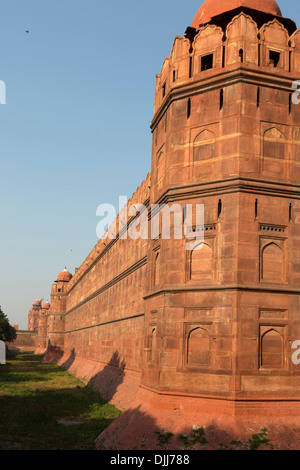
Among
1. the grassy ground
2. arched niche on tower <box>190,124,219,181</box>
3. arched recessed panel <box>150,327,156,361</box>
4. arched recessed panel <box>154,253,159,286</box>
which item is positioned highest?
arched niche on tower <box>190,124,219,181</box>

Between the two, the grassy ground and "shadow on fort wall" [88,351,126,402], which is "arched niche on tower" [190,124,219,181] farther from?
"shadow on fort wall" [88,351,126,402]

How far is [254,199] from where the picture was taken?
1347 centimetres

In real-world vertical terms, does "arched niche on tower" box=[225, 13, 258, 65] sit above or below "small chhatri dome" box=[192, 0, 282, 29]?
below

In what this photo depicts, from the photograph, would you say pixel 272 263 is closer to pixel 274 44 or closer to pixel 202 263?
pixel 202 263

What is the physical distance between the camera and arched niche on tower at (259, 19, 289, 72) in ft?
46.6

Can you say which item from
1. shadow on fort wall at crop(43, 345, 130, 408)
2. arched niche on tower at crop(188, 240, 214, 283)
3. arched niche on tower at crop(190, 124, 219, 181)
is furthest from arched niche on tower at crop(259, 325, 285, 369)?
shadow on fort wall at crop(43, 345, 130, 408)

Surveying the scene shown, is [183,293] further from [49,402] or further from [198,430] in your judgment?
[49,402]

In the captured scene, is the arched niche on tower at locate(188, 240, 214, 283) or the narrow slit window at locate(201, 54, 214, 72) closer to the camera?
the arched niche on tower at locate(188, 240, 214, 283)

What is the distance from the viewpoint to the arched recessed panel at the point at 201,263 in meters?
13.7

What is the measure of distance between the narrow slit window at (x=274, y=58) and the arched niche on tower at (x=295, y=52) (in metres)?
0.44

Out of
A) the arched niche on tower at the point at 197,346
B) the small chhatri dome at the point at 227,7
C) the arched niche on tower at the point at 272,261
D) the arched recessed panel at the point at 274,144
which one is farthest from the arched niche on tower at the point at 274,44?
the arched niche on tower at the point at 197,346

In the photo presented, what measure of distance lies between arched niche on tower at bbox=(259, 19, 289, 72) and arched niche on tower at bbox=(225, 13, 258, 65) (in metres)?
0.24

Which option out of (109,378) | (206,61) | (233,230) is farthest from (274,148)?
(109,378)

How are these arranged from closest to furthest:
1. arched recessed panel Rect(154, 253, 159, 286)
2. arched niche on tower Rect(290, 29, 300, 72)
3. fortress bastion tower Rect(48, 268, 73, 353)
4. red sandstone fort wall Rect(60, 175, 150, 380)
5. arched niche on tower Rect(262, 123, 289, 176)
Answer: arched niche on tower Rect(262, 123, 289, 176)
arched niche on tower Rect(290, 29, 300, 72)
arched recessed panel Rect(154, 253, 159, 286)
red sandstone fort wall Rect(60, 175, 150, 380)
fortress bastion tower Rect(48, 268, 73, 353)
